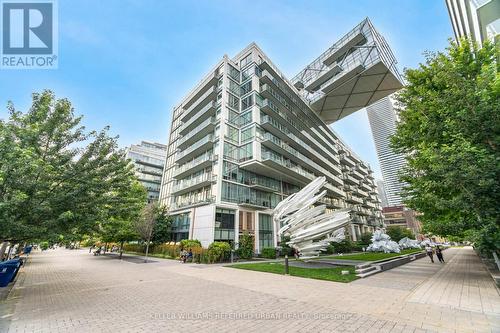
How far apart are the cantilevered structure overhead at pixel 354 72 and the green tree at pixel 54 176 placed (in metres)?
29.7

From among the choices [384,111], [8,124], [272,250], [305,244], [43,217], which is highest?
[384,111]

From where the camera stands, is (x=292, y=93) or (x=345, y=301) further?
(x=292, y=93)

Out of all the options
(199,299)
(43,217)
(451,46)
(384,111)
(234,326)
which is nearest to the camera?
(234,326)

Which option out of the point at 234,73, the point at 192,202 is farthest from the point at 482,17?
the point at 192,202

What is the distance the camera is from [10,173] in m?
7.00

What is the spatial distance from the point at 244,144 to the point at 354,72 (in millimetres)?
17688

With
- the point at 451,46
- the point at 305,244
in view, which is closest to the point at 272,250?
the point at 305,244

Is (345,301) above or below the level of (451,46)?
below

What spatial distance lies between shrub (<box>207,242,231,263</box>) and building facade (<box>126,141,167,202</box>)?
136 ft

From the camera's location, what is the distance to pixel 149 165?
62.0 metres

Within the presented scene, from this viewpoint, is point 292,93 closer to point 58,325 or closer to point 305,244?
point 305,244

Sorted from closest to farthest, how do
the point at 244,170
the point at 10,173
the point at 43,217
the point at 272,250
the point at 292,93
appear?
the point at 10,173 → the point at 43,217 → the point at 272,250 → the point at 244,170 → the point at 292,93

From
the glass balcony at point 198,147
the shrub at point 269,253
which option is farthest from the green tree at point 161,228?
the shrub at point 269,253

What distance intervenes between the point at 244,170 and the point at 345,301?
2564 centimetres
